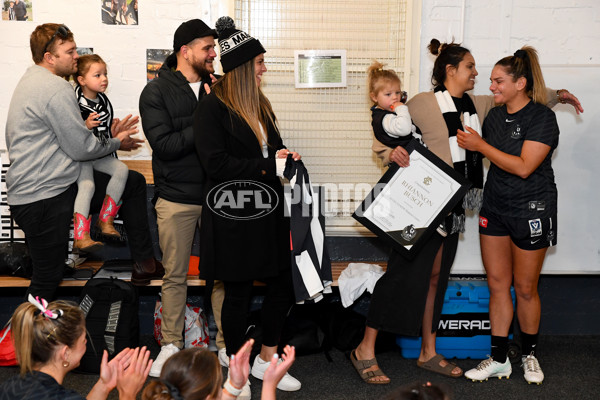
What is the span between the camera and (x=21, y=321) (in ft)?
6.28

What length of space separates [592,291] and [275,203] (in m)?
2.31

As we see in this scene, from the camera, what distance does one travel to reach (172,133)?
2.99m

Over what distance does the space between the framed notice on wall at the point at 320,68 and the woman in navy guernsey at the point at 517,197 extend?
0.90 metres

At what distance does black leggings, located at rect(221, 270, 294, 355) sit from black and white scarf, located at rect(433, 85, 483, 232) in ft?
3.17

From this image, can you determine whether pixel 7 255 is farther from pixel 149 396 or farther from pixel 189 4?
pixel 149 396

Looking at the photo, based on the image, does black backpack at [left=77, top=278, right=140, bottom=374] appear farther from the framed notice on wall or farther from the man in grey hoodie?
the framed notice on wall

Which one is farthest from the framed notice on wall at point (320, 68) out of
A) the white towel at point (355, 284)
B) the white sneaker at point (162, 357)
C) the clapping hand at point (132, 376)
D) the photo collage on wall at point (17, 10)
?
the clapping hand at point (132, 376)

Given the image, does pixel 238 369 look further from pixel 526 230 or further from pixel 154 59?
pixel 154 59

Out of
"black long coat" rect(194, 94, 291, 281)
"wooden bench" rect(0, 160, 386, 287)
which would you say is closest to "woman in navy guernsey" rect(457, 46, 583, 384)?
"wooden bench" rect(0, 160, 386, 287)

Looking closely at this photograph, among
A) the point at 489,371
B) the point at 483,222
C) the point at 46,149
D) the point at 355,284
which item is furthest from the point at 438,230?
the point at 46,149

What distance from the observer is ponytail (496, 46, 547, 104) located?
2984 mm

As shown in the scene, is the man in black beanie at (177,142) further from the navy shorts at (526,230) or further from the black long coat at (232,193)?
the navy shorts at (526,230)

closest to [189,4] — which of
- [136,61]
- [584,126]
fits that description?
[136,61]

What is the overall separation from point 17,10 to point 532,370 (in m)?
3.45
